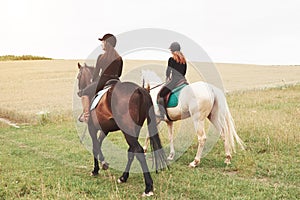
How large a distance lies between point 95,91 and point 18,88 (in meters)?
24.1

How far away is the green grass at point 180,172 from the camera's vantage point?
20.8ft

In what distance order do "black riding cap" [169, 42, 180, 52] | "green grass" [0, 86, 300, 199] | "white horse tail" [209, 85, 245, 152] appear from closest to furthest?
"green grass" [0, 86, 300, 199] → "black riding cap" [169, 42, 180, 52] → "white horse tail" [209, 85, 245, 152]

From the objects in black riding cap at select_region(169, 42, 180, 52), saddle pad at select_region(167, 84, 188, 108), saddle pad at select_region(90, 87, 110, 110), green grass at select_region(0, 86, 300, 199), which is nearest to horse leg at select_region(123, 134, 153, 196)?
A: green grass at select_region(0, 86, 300, 199)

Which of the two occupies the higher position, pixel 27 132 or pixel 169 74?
pixel 169 74

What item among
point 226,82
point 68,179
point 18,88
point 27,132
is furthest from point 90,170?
point 226,82

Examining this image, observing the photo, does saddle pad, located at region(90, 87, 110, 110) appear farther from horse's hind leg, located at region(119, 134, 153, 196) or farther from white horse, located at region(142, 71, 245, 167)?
white horse, located at region(142, 71, 245, 167)

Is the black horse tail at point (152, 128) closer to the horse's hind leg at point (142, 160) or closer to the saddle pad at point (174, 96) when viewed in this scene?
the horse's hind leg at point (142, 160)

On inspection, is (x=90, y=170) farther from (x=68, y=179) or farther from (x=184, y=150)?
(x=184, y=150)

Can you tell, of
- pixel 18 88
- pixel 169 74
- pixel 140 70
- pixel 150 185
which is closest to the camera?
pixel 150 185

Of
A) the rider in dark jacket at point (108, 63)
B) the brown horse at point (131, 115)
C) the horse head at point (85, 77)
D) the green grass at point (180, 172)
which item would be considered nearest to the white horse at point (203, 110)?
the green grass at point (180, 172)

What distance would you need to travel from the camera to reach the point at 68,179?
285 inches

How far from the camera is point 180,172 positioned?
25.1ft

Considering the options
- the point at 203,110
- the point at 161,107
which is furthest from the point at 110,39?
the point at 203,110

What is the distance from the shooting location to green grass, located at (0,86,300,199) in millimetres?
6340
